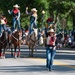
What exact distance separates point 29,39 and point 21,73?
11.6 m

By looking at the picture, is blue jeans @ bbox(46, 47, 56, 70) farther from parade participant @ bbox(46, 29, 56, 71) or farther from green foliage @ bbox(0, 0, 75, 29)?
green foliage @ bbox(0, 0, 75, 29)

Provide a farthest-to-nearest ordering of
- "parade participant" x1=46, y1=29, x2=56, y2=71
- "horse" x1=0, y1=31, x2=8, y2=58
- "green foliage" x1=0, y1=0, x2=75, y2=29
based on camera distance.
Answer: "green foliage" x1=0, y1=0, x2=75, y2=29 → "horse" x1=0, y1=31, x2=8, y2=58 → "parade participant" x1=46, y1=29, x2=56, y2=71

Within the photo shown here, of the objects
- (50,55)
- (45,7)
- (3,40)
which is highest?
(45,7)

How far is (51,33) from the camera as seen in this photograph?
2128 centimetres

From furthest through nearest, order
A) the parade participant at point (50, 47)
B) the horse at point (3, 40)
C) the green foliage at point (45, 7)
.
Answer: the green foliage at point (45, 7)
the horse at point (3, 40)
the parade participant at point (50, 47)

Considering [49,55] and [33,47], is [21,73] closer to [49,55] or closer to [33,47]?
[49,55]

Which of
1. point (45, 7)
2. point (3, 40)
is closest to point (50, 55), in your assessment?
point (3, 40)

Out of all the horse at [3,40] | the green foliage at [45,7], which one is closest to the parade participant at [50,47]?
the horse at [3,40]

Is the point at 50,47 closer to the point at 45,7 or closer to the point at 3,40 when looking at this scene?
the point at 3,40

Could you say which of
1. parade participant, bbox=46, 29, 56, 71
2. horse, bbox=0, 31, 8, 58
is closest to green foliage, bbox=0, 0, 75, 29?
horse, bbox=0, 31, 8, 58

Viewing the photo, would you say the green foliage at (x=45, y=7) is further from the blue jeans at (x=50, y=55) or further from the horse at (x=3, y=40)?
the blue jeans at (x=50, y=55)

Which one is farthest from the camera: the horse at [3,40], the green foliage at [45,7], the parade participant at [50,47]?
the green foliage at [45,7]

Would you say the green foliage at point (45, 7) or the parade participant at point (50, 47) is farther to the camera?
the green foliage at point (45, 7)

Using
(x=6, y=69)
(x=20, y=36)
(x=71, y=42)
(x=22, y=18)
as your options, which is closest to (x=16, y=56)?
(x=20, y=36)
